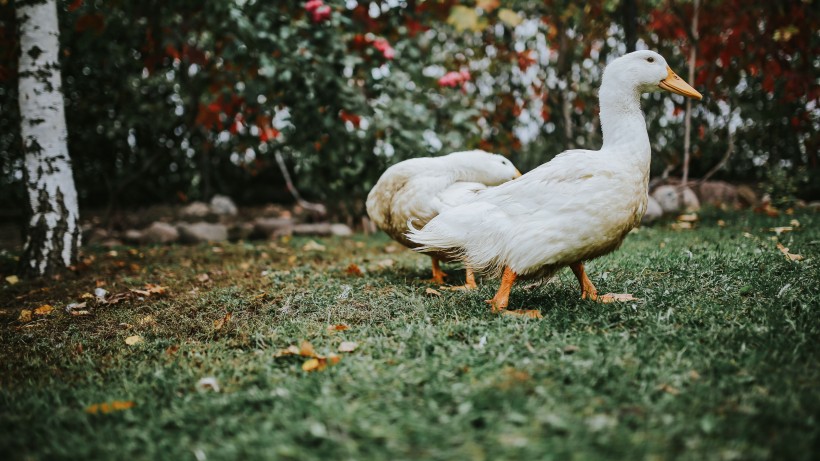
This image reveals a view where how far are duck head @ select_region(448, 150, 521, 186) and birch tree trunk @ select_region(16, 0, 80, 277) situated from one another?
3.45 metres

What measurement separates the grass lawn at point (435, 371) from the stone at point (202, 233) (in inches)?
120

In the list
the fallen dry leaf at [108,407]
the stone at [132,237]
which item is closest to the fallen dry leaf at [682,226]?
the fallen dry leaf at [108,407]

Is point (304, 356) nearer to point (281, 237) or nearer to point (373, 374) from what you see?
point (373, 374)

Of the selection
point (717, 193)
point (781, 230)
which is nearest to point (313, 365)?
point (781, 230)

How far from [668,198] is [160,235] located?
6.77 meters

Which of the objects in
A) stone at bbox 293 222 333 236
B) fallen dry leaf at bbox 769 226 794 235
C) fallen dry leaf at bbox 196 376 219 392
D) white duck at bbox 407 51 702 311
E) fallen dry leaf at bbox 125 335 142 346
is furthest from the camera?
stone at bbox 293 222 333 236

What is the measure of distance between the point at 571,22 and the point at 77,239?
7.41 metres

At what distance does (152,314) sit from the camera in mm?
3414

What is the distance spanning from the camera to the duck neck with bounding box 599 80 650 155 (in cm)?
292

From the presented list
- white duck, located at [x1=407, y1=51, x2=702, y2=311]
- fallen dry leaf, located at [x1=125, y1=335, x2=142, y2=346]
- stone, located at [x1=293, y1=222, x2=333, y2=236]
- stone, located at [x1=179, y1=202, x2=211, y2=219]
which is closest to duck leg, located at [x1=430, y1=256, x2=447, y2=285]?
white duck, located at [x1=407, y1=51, x2=702, y2=311]

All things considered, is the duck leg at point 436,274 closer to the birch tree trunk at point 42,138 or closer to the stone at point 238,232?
the birch tree trunk at point 42,138

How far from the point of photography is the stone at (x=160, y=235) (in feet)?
23.3

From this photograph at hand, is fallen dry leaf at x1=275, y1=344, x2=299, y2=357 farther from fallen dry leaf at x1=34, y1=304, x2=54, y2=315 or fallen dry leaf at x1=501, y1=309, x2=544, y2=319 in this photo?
fallen dry leaf at x1=34, y1=304, x2=54, y2=315

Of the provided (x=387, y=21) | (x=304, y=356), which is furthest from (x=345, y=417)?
(x=387, y=21)
